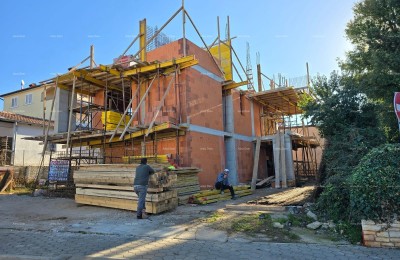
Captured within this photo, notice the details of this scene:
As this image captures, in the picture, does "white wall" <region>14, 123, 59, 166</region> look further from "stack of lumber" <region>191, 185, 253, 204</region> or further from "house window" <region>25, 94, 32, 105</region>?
"stack of lumber" <region>191, 185, 253, 204</region>

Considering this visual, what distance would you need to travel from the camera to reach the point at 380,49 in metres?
11.8

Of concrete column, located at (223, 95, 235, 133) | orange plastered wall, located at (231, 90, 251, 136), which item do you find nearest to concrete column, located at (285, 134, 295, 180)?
orange plastered wall, located at (231, 90, 251, 136)

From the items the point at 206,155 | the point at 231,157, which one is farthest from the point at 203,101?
the point at 231,157

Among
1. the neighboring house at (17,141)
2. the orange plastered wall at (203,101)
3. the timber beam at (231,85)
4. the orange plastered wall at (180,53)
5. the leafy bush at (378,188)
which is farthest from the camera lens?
the neighboring house at (17,141)

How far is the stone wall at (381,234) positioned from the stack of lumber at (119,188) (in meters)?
5.48

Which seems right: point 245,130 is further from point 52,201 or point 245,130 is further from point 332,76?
point 52,201

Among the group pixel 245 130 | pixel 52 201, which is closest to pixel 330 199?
pixel 52 201

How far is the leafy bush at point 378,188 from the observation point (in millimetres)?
5512

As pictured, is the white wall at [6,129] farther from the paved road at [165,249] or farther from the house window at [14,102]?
the paved road at [165,249]

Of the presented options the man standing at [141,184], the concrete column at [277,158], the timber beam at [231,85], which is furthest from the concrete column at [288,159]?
the man standing at [141,184]

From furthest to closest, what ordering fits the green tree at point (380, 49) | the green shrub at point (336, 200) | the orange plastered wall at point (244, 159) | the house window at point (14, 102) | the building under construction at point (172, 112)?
the house window at point (14, 102) < the orange plastered wall at point (244, 159) < the building under construction at point (172, 112) < the green tree at point (380, 49) < the green shrub at point (336, 200)

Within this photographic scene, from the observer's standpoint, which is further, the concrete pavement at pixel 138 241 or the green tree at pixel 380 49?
the green tree at pixel 380 49

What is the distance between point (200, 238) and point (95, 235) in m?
2.35

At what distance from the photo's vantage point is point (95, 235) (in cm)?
661
